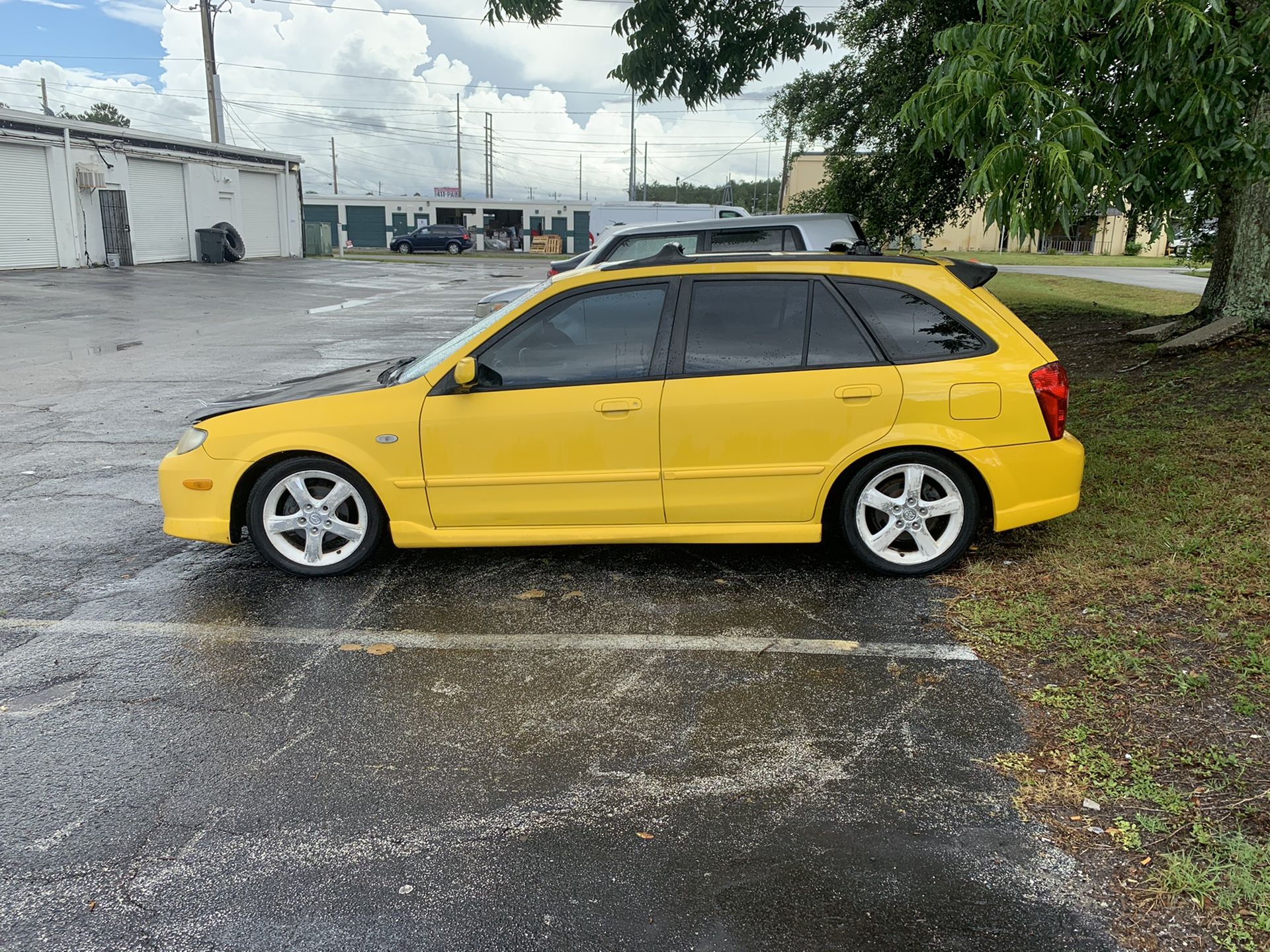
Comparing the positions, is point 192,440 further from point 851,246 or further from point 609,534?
point 851,246

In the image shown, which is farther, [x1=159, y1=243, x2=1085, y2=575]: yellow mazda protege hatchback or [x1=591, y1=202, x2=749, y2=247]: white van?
[x1=591, y1=202, x2=749, y2=247]: white van

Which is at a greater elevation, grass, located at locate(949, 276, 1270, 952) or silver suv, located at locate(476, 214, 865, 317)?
silver suv, located at locate(476, 214, 865, 317)

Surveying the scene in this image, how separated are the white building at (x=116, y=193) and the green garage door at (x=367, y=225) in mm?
27111

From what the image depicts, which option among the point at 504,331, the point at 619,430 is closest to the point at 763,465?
the point at 619,430

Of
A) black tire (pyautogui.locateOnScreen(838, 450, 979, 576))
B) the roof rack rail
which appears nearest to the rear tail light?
black tire (pyautogui.locateOnScreen(838, 450, 979, 576))

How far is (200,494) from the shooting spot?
4.95m

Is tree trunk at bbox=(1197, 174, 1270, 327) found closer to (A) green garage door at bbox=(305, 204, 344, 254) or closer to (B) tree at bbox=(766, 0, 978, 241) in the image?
(B) tree at bbox=(766, 0, 978, 241)

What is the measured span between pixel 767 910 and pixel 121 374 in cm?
1114

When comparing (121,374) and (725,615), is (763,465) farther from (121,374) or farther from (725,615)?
(121,374)

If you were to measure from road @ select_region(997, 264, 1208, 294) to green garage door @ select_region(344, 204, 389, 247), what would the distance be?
44851 millimetres

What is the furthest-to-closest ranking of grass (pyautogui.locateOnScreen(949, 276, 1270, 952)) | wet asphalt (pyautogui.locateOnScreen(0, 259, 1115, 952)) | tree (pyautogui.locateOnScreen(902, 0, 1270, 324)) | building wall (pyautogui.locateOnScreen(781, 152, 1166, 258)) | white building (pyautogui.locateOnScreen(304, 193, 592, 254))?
white building (pyautogui.locateOnScreen(304, 193, 592, 254)) → building wall (pyautogui.locateOnScreen(781, 152, 1166, 258)) → tree (pyautogui.locateOnScreen(902, 0, 1270, 324)) → grass (pyautogui.locateOnScreen(949, 276, 1270, 952)) → wet asphalt (pyautogui.locateOnScreen(0, 259, 1115, 952))

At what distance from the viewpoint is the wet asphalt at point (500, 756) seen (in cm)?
262

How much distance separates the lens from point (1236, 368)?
8.44 meters

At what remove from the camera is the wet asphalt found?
2619 mm
